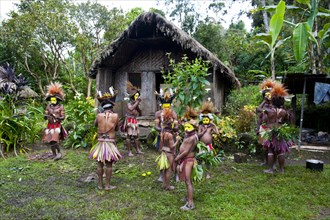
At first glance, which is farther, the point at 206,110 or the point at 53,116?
the point at 53,116

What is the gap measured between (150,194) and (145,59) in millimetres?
5514

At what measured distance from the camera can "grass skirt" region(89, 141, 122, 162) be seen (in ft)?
14.6

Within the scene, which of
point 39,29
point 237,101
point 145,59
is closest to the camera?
Result: point 145,59

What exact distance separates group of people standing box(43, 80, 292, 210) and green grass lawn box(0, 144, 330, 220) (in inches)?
11.0

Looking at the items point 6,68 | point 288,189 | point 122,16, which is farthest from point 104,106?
point 122,16

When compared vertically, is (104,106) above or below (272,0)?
below

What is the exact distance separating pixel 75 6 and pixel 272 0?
34.8 feet

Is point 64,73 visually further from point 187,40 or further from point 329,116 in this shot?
point 329,116

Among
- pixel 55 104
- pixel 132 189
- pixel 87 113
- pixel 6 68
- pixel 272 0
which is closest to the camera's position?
pixel 132 189

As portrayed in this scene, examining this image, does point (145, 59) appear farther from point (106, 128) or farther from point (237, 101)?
point (106, 128)

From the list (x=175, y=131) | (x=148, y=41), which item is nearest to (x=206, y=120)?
(x=175, y=131)

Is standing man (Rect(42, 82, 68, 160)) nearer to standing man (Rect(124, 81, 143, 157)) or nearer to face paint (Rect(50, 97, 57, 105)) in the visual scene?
face paint (Rect(50, 97, 57, 105))

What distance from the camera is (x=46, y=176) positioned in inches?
211

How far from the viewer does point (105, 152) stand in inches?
176
